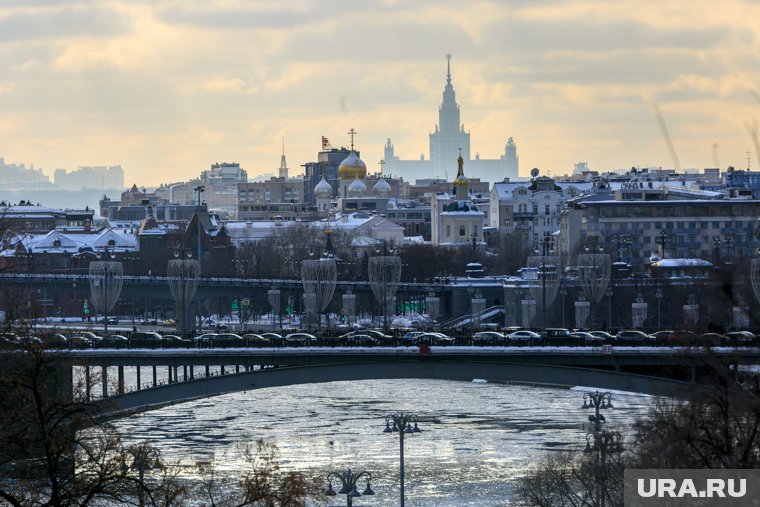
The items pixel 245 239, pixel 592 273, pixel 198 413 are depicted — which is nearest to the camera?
pixel 198 413

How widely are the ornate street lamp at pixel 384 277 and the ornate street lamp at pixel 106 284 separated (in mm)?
13287

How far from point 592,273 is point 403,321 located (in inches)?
681

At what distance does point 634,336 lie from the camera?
81250 millimetres

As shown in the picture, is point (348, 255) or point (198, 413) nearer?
point (198, 413)

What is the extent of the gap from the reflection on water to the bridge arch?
173cm

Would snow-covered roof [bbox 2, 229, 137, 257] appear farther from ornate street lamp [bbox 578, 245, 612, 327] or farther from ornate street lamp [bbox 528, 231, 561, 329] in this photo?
ornate street lamp [bbox 578, 245, 612, 327]

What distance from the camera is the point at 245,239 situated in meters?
182

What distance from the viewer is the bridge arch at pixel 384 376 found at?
6475 centimetres

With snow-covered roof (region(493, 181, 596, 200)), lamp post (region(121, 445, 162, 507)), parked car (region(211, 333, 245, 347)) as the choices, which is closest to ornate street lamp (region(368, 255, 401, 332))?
parked car (region(211, 333, 245, 347))

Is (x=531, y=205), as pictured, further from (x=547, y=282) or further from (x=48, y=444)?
(x=48, y=444)

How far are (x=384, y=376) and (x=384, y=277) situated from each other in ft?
146

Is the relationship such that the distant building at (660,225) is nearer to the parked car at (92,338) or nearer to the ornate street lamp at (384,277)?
the ornate street lamp at (384,277)

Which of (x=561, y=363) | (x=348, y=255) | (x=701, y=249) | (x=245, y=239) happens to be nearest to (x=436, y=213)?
(x=245, y=239)

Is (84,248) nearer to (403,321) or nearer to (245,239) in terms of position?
(245,239)
